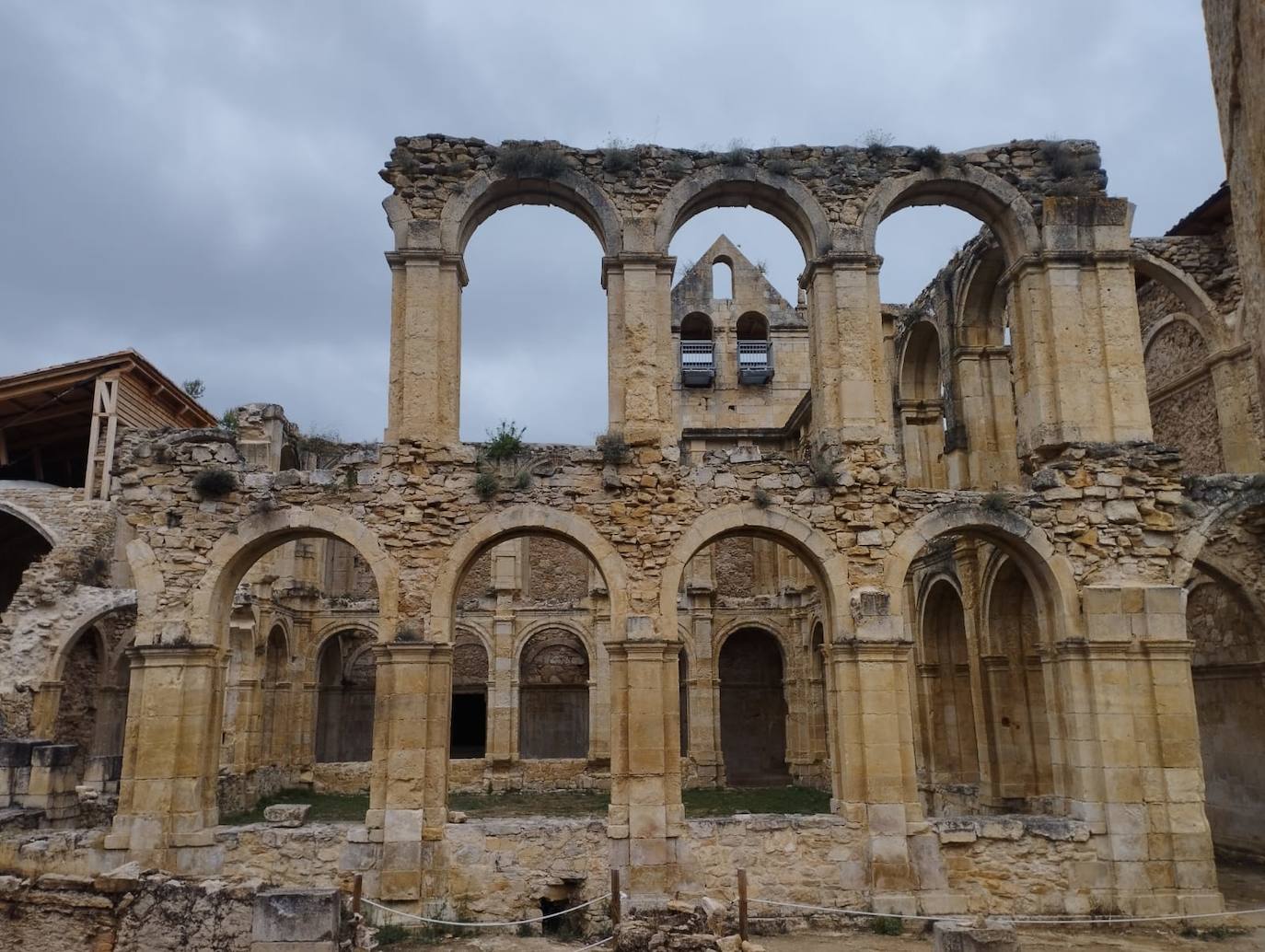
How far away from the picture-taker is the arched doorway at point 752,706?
25.3 metres

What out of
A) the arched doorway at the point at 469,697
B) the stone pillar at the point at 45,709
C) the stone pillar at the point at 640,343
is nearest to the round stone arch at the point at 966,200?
the stone pillar at the point at 640,343

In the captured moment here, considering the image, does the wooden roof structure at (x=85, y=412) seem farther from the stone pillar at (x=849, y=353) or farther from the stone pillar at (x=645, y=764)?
the stone pillar at (x=849, y=353)

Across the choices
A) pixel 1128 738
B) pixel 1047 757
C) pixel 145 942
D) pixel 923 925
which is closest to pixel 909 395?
pixel 1047 757

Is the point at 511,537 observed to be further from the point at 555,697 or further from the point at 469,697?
the point at 469,697

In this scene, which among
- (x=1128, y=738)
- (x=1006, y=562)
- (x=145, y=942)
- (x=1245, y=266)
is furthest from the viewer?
(x=1006, y=562)

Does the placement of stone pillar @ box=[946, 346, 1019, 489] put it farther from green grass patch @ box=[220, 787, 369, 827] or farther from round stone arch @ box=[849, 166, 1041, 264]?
green grass patch @ box=[220, 787, 369, 827]

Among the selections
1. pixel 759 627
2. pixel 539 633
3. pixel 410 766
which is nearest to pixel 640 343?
pixel 410 766

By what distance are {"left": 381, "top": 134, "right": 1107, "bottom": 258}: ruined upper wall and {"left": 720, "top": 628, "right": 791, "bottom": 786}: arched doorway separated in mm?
14274

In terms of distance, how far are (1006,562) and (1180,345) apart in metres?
8.03

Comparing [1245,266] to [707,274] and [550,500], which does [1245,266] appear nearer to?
[550,500]

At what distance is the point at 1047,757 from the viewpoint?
47.5ft

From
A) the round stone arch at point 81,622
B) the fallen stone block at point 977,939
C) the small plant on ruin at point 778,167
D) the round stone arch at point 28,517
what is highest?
the small plant on ruin at point 778,167

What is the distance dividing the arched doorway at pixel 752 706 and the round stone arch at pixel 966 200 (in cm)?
1393

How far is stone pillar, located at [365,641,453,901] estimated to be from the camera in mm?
11289
